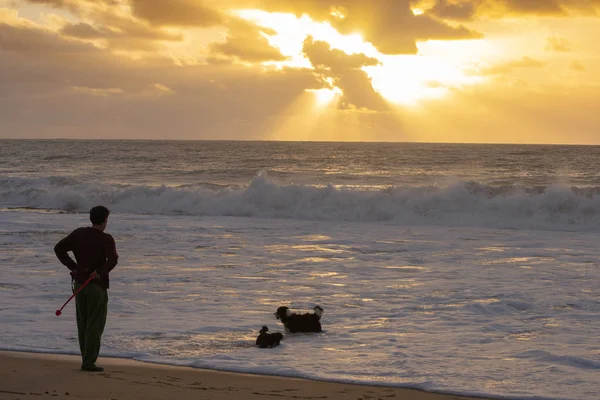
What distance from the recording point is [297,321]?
869 cm

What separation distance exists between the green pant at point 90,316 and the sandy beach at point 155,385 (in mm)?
192

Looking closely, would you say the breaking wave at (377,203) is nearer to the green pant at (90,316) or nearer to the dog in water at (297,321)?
the dog in water at (297,321)

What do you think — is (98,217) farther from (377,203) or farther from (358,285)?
(377,203)

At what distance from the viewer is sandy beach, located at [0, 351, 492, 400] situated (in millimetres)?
6164

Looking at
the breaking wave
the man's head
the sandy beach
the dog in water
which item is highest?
the breaking wave

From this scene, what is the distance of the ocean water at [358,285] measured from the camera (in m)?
7.64

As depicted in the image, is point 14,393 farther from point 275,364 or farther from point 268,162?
point 268,162

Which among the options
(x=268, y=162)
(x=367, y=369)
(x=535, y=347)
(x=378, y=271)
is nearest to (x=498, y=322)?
(x=535, y=347)

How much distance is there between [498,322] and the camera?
31.0 feet

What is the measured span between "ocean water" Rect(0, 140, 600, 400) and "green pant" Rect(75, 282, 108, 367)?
32.5 inches

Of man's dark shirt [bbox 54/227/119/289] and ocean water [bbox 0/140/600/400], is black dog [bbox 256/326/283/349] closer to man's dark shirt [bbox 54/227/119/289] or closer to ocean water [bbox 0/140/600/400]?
ocean water [bbox 0/140/600/400]

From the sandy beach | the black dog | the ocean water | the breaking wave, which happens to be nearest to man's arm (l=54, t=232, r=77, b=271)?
the sandy beach

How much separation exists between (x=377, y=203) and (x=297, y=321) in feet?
62.8

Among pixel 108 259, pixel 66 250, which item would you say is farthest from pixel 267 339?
pixel 66 250
